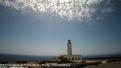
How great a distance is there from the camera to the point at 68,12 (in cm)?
1080

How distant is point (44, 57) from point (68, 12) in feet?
10.1

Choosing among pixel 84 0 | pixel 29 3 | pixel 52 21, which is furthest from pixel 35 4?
pixel 84 0

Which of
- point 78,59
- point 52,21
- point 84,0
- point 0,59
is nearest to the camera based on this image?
point 84,0

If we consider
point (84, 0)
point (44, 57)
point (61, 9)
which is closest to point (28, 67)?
point (44, 57)

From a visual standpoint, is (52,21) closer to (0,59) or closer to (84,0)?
(84,0)

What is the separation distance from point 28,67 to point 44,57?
213 cm

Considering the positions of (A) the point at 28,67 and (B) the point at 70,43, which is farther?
(B) the point at 70,43

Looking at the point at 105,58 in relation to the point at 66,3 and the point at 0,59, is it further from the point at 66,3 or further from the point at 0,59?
the point at 0,59

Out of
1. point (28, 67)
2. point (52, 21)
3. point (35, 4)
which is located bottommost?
point (28, 67)

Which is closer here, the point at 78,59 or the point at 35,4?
the point at 35,4

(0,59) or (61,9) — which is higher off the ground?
(61,9)

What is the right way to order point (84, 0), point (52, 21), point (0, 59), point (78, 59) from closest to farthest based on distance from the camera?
point (84, 0) < point (52, 21) < point (78, 59) < point (0, 59)

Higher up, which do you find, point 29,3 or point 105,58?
point 29,3

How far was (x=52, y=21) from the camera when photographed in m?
11.3
